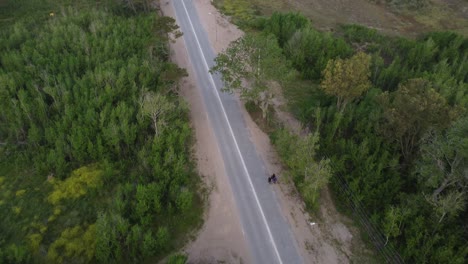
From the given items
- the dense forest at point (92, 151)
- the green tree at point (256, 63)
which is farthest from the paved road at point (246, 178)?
the green tree at point (256, 63)

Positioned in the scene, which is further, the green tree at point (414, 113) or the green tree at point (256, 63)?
the green tree at point (256, 63)

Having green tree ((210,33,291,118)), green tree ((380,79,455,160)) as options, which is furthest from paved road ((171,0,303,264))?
green tree ((380,79,455,160))

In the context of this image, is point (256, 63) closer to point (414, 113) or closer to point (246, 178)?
point (246, 178)

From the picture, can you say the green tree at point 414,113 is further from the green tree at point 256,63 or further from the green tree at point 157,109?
the green tree at point 157,109

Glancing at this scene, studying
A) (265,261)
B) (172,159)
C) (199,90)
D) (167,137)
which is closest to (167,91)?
(199,90)

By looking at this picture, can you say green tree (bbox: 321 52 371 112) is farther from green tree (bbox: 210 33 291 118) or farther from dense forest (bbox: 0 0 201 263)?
dense forest (bbox: 0 0 201 263)

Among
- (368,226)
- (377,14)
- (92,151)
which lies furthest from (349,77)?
(377,14)

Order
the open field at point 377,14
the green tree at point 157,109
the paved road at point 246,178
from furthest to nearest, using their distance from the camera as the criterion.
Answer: the open field at point 377,14 < the green tree at point 157,109 < the paved road at point 246,178
